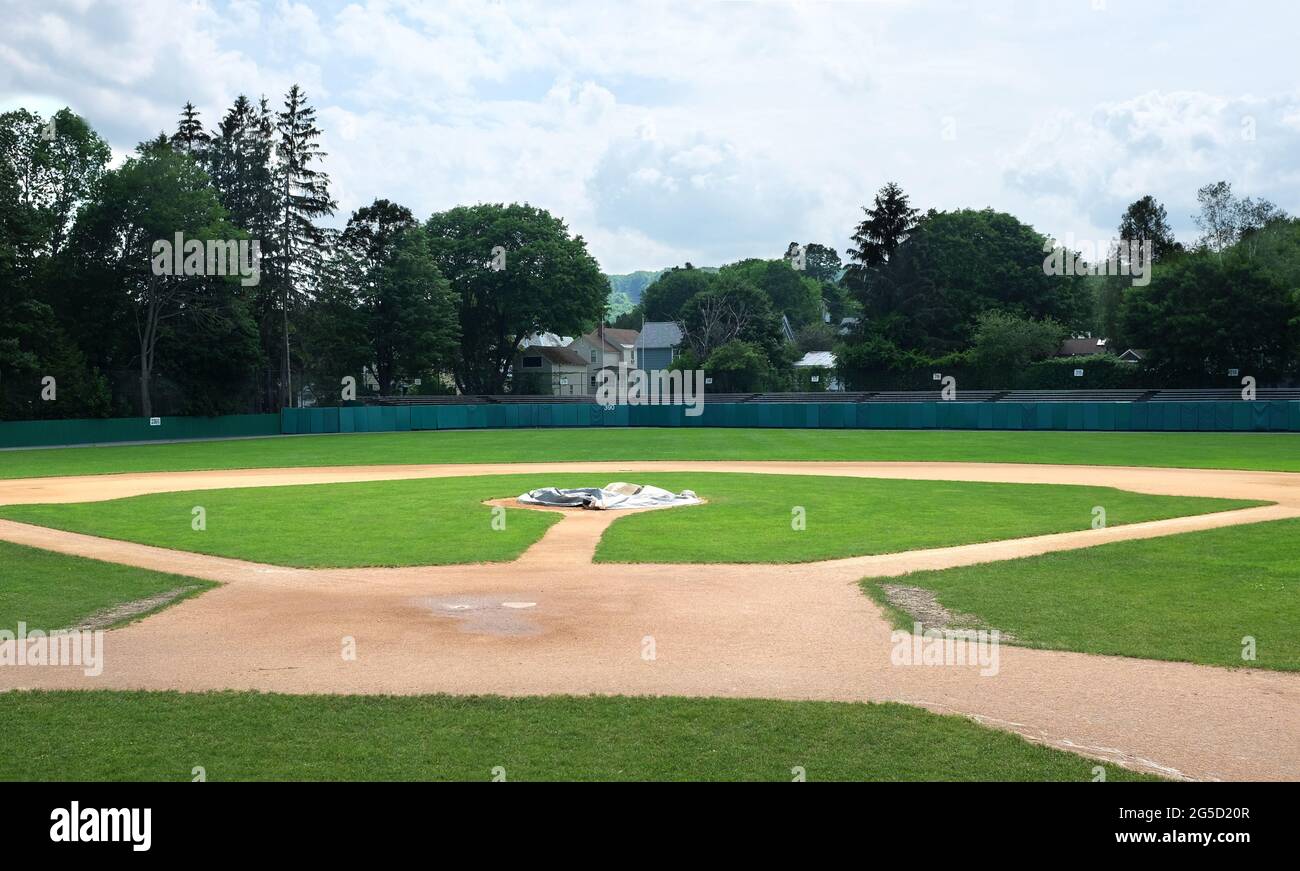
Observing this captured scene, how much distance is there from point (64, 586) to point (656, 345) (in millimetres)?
113147

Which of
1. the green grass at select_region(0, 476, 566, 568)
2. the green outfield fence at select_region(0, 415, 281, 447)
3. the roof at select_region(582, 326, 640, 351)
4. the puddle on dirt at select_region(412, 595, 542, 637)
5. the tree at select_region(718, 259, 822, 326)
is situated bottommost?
the puddle on dirt at select_region(412, 595, 542, 637)

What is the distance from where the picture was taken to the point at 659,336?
5034 inches

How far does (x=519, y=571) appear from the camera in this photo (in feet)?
56.0

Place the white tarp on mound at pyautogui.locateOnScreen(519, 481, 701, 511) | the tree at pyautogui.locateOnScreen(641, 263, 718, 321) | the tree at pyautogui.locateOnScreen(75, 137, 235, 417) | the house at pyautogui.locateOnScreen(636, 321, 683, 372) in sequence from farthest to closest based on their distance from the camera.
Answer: the tree at pyautogui.locateOnScreen(641, 263, 718, 321)
the house at pyautogui.locateOnScreen(636, 321, 683, 372)
the tree at pyautogui.locateOnScreen(75, 137, 235, 417)
the white tarp on mound at pyautogui.locateOnScreen(519, 481, 701, 511)

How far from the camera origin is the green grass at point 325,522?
1878 cm

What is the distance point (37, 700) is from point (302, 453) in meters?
42.8

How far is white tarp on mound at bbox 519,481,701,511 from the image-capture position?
25.4 m

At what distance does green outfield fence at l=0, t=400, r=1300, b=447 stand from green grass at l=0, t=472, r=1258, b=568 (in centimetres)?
3575

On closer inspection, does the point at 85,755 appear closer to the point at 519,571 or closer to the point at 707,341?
the point at 519,571

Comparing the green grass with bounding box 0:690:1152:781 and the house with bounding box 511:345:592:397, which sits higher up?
the house with bounding box 511:345:592:397

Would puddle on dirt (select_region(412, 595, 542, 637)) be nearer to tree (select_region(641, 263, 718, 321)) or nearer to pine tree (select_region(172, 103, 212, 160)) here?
pine tree (select_region(172, 103, 212, 160))

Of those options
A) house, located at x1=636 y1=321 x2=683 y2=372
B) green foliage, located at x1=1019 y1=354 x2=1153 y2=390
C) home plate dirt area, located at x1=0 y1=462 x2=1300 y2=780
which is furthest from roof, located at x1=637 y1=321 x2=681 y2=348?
home plate dirt area, located at x1=0 y1=462 x2=1300 y2=780

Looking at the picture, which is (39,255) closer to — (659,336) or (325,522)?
(325,522)
